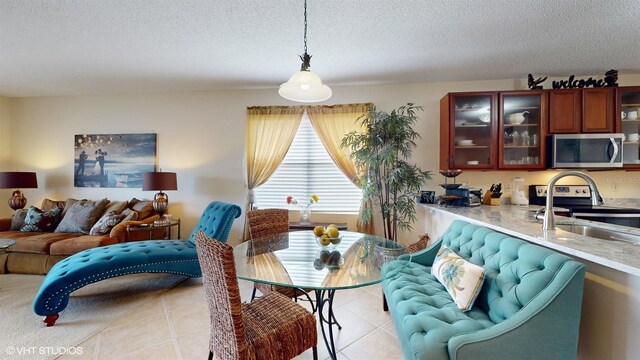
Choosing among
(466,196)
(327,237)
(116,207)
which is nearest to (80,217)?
(116,207)

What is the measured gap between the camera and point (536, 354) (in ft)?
3.41

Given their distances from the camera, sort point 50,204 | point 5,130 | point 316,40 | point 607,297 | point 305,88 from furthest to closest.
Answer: point 5,130
point 50,204
point 316,40
point 305,88
point 607,297

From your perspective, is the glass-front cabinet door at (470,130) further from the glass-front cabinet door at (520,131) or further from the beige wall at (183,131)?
the beige wall at (183,131)

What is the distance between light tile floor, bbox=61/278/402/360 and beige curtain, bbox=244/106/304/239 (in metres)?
1.45

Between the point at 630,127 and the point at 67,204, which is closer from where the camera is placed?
the point at 630,127

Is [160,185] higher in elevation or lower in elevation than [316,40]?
lower

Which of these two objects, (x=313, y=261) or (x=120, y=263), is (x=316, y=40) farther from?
(x=120, y=263)

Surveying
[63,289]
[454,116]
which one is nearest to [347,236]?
[454,116]

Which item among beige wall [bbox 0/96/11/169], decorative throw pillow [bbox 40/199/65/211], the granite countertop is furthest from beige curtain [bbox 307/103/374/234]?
beige wall [bbox 0/96/11/169]

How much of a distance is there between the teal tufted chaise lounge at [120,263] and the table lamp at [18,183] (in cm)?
232

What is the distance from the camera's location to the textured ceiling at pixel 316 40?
77.2 inches

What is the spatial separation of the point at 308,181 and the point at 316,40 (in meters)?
1.93

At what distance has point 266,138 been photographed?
3.77 meters

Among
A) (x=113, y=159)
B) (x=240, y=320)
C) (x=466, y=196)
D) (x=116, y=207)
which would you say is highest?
(x=113, y=159)
